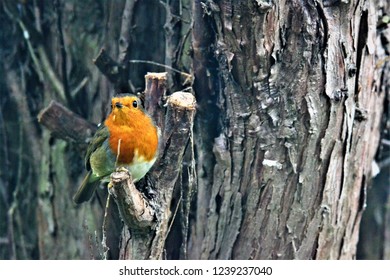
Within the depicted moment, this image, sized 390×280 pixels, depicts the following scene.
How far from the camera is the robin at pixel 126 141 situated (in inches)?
83.5

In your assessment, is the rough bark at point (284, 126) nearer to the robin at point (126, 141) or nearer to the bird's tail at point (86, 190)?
the robin at point (126, 141)

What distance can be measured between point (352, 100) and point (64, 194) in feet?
4.51

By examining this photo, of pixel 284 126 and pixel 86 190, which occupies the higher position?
pixel 284 126

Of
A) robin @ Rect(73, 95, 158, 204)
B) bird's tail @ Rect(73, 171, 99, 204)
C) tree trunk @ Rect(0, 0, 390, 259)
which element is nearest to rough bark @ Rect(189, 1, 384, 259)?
tree trunk @ Rect(0, 0, 390, 259)

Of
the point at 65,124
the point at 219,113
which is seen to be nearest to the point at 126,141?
the point at 219,113

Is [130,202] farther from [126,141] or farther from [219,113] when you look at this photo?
[219,113]

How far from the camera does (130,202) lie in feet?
6.07

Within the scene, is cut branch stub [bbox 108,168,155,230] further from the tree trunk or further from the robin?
the robin

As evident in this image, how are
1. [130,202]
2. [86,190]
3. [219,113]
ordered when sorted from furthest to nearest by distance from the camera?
[86,190]
[219,113]
[130,202]

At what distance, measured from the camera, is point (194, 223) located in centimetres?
252

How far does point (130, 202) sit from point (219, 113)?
640 millimetres

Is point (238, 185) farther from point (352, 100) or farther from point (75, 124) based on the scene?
point (75, 124)

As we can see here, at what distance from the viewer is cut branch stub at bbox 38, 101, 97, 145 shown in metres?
2.55

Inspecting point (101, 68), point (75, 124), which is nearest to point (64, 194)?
point (75, 124)
